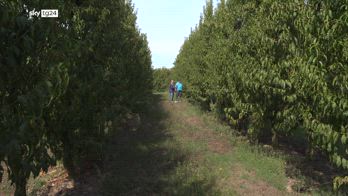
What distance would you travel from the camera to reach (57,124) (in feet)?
23.8

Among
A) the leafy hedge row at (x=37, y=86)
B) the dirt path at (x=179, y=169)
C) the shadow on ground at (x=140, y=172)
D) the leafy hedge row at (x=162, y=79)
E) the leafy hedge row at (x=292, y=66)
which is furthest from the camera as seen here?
the leafy hedge row at (x=162, y=79)

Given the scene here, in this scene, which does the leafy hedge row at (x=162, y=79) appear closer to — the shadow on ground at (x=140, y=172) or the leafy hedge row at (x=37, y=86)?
the shadow on ground at (x=140, y=172)

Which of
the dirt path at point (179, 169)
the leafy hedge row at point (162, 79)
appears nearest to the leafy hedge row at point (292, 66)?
the dirt path at point (179, 169)

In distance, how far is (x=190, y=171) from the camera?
441 inches

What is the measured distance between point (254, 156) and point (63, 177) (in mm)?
6405

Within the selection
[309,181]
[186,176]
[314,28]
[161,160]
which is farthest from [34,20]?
[309,181]

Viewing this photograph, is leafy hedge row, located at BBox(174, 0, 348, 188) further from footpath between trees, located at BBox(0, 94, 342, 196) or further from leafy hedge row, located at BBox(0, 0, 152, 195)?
leafy hedge row, located at BBox(0, 0, 152, 195)

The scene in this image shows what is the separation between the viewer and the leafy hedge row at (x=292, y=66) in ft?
22.0

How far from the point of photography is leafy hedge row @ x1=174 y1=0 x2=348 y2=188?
6.71 meters

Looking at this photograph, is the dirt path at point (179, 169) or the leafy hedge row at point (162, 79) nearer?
the dirt path at point (179, 169)

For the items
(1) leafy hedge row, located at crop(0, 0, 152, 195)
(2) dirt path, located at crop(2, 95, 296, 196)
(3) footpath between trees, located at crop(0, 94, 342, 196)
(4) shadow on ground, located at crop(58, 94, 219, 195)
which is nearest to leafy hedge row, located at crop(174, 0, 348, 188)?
(3) footpath between trees, located at crop(0, 94, 342, 196)

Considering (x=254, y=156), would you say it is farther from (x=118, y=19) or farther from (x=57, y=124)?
(x=57, y=124)

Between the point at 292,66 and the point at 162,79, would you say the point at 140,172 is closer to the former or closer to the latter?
the point at 292,66

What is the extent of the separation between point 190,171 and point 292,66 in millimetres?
4505
